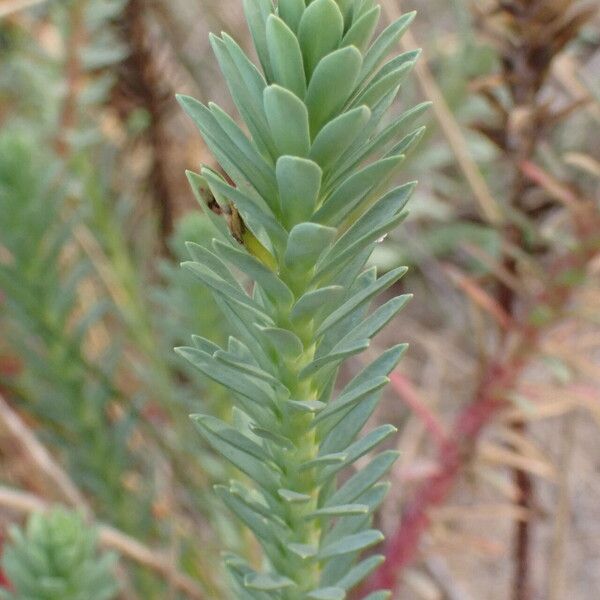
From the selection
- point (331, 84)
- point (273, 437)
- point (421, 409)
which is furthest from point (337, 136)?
point (421, 409)

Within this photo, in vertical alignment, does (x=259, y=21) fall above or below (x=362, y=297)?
above

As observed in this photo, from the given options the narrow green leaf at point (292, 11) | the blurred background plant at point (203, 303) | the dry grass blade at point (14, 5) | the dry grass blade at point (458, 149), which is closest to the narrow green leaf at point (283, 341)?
the narrow green leaf at point (292, 11)

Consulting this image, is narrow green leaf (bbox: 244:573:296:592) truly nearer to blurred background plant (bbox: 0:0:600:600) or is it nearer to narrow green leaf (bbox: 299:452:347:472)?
narrow green leaf (bbox: 299:452:347:472)

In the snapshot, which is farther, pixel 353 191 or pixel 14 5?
pixel 14 5

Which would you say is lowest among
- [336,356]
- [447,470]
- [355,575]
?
[447,470]

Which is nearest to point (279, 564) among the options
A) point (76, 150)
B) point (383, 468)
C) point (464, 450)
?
point (383, 468)

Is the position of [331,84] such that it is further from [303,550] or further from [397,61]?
[303,550]

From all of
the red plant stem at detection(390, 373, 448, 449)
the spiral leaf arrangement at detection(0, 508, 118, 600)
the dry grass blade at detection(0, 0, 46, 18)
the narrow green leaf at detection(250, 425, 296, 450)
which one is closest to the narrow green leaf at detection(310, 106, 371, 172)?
the narrow green leaf at detection(250, 425, 296, 450)
